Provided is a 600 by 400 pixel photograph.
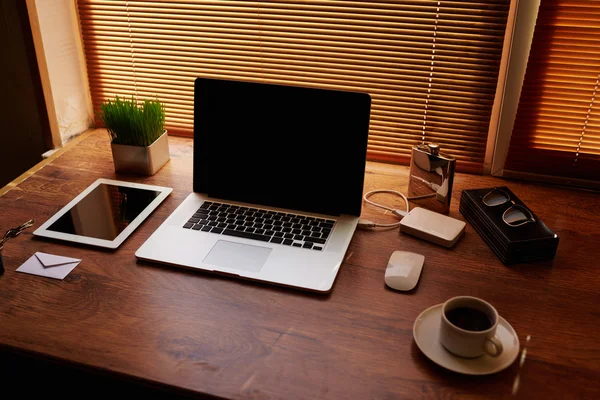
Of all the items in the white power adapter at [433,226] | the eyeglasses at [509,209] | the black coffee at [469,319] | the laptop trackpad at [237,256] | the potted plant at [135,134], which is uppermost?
the potted plant at [135,134]

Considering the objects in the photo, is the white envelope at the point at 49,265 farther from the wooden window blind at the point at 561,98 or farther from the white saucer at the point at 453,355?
the wooden window blind at the point at 561,98

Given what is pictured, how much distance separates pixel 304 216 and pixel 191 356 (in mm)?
444

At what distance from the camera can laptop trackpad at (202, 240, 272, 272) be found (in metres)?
1.13

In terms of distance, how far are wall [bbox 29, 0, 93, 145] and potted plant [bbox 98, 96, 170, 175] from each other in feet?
1.00

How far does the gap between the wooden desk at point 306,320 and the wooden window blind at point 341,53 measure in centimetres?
40

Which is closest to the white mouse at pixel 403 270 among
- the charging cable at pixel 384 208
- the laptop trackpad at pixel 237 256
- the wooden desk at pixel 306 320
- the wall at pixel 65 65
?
the wooden desk at pixel 306 320

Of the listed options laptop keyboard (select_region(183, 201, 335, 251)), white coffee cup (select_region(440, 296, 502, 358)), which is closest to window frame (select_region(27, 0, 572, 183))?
laptop keyboard (select_region(183, 201, 335, 251))

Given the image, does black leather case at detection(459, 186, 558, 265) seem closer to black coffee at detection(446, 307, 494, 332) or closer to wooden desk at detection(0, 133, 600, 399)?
wooden desk at detection(0, 133, 600, 399)

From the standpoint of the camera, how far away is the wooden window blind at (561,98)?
51.2 inches

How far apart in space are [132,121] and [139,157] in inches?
3.7

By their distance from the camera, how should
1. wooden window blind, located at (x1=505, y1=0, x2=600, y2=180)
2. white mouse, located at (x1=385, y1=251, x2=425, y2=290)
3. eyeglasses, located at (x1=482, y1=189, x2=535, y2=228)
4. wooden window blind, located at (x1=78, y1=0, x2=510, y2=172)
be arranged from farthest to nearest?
wooden window blind, located at (x1=78, y1=0, x2=510, y2=172) < wooden window blind, located at (x1=505, y1=0, x2=600, y2=180) < eyeglasses, located at (x1=482, y1=189, x2=535, y2=228) < white mouse, located at (x1=385, y1=251, x2=425, y2=290)

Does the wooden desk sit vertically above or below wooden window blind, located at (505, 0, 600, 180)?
below

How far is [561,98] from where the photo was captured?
54.7 inches

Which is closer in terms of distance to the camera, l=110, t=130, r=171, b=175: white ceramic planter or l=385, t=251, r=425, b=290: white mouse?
l=385, t=251, r=425, b=290: white mouse
